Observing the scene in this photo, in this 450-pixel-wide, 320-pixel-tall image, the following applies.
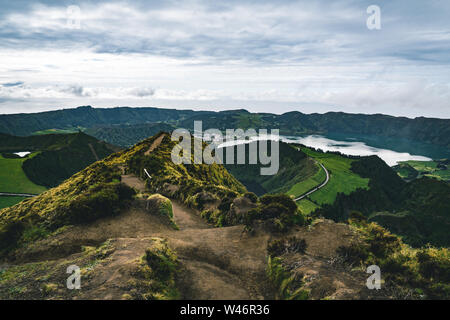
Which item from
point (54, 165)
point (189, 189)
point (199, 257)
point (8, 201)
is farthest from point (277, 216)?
point (54, 165)

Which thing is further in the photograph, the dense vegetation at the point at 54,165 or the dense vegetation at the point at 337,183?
the dense vegetation at the point at 54,165

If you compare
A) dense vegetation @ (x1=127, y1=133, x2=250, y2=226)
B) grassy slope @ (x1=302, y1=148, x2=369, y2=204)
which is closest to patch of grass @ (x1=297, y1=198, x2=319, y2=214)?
grassy slope @ (x1=302, y1=148, x2=369, y2=204)

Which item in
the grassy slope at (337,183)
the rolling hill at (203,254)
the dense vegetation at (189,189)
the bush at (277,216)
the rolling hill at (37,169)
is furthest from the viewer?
the grassy slope at (337,183)

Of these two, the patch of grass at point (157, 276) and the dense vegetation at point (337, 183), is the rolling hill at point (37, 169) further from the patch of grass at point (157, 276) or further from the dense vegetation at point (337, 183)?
the dense vegetation at point (337, 183)

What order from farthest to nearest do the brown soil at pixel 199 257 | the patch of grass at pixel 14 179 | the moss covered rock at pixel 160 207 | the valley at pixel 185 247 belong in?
the patch of grass at pixel 14 179, the moss covered rock at pixel 160 207, the valley at pixel 185 247, the brown soil at pixel 199 257

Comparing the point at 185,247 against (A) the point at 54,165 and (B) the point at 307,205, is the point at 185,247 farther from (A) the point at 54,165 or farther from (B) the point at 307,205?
(A) the point at 54,165

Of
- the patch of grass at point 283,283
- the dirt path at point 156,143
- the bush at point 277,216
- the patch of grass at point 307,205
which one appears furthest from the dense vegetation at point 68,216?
the patch of grass at point 307,205

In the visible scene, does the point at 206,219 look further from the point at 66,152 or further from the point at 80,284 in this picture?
the point at 66,152

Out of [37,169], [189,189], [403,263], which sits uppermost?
[403,263]
